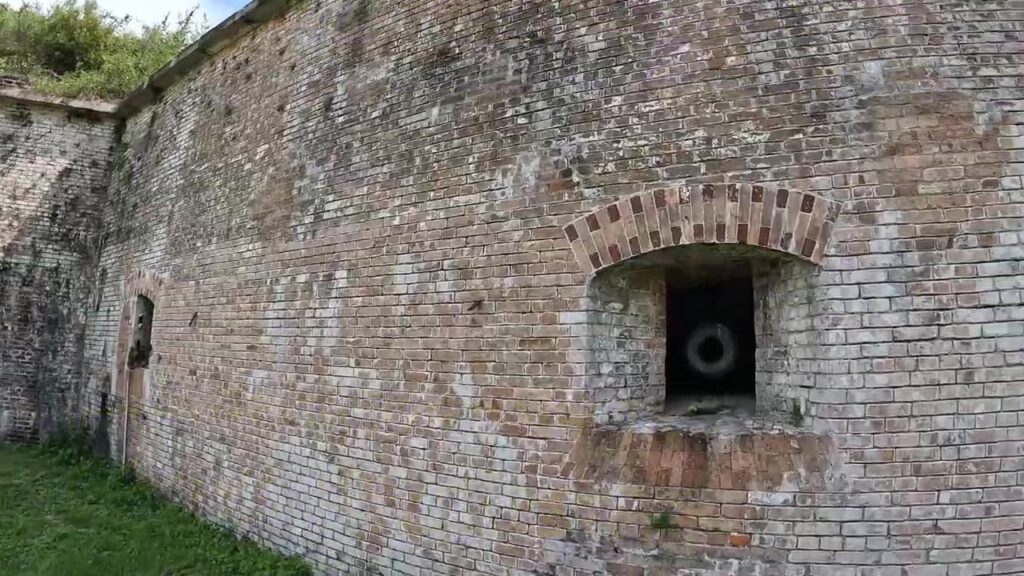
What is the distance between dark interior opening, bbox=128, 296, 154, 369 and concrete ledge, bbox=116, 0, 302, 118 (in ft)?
9.63

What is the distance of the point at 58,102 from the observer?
380 inches

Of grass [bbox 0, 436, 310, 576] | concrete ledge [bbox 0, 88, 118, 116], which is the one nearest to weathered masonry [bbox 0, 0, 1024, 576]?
grass [bbox 0, 436, 310, 576]

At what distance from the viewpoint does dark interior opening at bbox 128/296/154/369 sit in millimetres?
7984

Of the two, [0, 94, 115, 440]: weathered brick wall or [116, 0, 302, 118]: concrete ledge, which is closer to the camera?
[116, 0, 302, 118]: concrete ledge

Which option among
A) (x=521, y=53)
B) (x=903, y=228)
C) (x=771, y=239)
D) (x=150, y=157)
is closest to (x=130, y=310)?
(x=150, y=157)

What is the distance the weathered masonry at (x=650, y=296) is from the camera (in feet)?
9.95

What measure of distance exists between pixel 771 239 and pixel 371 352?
2720mm

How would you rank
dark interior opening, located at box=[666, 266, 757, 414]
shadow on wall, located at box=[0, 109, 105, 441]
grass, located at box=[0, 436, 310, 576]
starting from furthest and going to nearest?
1. shadow on wall, located at box=[0, 109, 105, 441]
2. grass, located at box=[0, 436, 310, 576]
3. dark interior opening, located at box=[666, 266, 757, 414]

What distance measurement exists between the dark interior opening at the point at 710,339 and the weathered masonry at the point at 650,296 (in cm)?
2

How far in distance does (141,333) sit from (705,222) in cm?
758

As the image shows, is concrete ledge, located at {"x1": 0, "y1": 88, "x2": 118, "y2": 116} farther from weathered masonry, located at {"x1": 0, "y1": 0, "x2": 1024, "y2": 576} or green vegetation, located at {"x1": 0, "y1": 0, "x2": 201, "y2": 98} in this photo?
weathered masonry, located at {"x1": 0, "y1": 0, "x2": 1024, "y2": 576}

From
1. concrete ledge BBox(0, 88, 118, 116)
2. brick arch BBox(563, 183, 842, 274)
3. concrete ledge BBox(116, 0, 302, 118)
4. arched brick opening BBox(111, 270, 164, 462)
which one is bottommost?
arched brick opening BBox(111, 270, 164, 462)

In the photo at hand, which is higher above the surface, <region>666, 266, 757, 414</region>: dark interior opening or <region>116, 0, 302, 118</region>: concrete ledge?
<region>116, 0, 302, 118</region>: concrete ledge

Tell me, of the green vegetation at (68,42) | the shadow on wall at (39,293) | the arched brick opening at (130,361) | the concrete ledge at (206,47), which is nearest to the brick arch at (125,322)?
the arched brick opening at (130,361)
